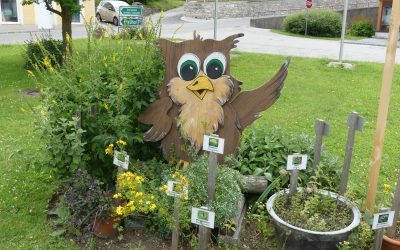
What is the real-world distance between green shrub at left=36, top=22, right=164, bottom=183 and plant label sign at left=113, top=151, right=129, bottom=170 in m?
0.30

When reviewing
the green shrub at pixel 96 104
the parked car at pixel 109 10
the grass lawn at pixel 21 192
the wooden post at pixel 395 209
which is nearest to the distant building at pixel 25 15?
the parked car at pixel 109 10

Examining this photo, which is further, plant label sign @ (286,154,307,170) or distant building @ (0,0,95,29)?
distant building @ (0,0,95,29)

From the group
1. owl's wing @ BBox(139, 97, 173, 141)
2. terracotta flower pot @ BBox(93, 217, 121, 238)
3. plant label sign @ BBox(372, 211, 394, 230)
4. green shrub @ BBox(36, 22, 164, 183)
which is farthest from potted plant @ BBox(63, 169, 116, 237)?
plant label sign @ BBox(372, 211, 394, 230)

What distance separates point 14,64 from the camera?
1333 centimetres

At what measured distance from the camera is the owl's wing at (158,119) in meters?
5.09

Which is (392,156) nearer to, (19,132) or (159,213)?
(159,213)

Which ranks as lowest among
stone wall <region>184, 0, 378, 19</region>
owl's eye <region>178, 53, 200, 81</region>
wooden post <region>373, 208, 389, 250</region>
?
wooden post <region>373, 208, 389, 250</region>

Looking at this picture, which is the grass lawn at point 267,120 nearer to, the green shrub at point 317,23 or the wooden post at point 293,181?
the wooden post at point 293,181

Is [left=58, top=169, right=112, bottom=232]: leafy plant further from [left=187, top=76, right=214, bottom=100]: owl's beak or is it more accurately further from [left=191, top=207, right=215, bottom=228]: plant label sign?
[left=187, top=76, right=214, bottom=100]: owl's beak

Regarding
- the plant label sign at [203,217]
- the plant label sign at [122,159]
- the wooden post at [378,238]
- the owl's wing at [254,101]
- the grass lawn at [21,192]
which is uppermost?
the owl's wing at [254,101]

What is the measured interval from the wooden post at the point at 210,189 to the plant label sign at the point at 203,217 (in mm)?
90

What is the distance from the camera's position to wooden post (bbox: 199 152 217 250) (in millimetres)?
4012

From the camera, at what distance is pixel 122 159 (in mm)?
4418

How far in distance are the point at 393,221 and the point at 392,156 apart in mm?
2850
